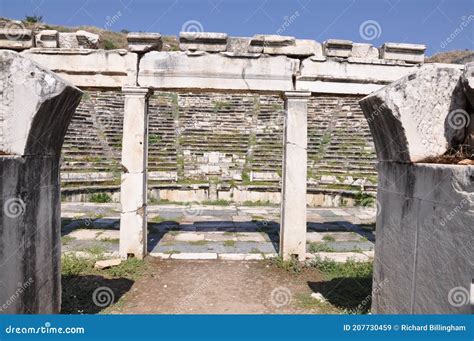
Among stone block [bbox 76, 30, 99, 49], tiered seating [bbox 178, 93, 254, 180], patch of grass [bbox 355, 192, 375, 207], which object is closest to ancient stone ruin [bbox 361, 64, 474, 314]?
stone block [bbox 76, 30, 99, 49]

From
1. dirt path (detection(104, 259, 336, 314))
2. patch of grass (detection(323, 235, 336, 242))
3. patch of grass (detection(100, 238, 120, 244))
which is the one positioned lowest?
dirt path (detection(104, 259, 336, 314))

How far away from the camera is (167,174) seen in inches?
575

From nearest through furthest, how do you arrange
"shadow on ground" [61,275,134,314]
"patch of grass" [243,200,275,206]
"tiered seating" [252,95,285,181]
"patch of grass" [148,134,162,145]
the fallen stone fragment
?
"shadow on ground" [61,275,134,314], the fallen stone fragment, "patch of grass" [243,200,275,206], "tiered seating" [252,95,285,181], "patch of grass" [148,134,162,145]

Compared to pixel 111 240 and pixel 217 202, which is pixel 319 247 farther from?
pixel 217 202

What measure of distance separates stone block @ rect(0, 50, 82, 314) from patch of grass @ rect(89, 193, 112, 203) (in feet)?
35.4

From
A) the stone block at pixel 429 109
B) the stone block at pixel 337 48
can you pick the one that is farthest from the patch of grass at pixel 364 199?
the stone block at pixel 429 109

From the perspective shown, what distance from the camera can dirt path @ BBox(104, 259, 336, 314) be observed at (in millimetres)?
4914

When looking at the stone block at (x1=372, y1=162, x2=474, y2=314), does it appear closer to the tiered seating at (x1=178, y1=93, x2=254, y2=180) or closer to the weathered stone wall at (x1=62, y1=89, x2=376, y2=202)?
the weathered stone wall at (x1=62, y1=89, x2=376, y2=202)

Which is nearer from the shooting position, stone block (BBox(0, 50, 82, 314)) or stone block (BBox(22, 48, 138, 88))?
stone block (BBox(0, 50, 82, 314))

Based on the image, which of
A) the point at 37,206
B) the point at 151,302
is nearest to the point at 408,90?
the point at 37,206

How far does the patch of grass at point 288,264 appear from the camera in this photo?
650cm

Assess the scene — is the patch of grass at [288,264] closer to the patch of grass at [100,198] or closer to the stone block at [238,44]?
the stone block at [238,44]

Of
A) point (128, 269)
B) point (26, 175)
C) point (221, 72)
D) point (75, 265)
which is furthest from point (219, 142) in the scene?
point (26, 175)

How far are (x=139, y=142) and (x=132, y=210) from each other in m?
1.33
